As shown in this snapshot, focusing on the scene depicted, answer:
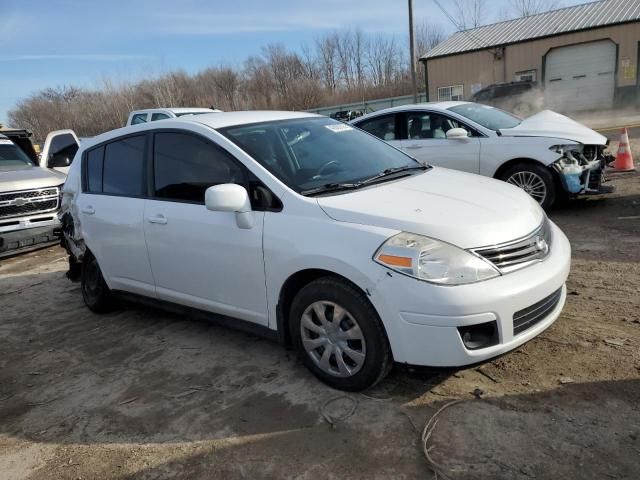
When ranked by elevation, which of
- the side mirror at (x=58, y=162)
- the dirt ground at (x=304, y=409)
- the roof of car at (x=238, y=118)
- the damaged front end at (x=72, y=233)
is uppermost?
the roof of car at (x=238, y=118)

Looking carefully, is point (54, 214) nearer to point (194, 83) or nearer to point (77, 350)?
point (77, 350)

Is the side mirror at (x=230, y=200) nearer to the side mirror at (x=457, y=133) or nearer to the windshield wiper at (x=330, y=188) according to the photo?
the windshield wiper at (x=330, y=188)

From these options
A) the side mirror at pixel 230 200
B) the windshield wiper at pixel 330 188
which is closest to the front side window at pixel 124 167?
the side mirror at pixel 230 200

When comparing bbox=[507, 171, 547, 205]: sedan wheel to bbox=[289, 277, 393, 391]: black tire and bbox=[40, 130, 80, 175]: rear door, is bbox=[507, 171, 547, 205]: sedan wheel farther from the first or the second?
bbox=[40, 130, 80, 175]: rear door

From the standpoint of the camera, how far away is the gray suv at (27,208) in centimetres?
803

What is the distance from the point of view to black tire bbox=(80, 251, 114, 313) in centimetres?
504

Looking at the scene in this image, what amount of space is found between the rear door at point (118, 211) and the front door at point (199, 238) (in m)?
0.18

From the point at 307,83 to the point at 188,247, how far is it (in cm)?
5754

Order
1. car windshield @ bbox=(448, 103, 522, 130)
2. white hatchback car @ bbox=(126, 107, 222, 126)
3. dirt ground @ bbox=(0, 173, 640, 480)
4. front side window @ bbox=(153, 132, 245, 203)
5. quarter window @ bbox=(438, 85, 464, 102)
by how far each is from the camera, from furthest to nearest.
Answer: quarter window @ bbox=(438, 85, 464, 102) < white hatchback car @ bbox=(126, 107, 222, 126) < car windshield @ bbox=(448, 103, 522, 130) < front side window @ bbox=(153, 132, 245, 203) < dirt ground @ bbox=(0, 173, 640, 480)

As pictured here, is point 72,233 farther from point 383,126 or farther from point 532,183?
point 532,183

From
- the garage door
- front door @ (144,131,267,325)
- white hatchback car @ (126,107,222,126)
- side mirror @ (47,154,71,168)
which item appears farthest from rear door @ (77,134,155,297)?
the garage door

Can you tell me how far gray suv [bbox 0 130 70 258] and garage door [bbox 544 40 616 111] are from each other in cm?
2476

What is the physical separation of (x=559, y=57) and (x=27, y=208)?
90.7 feet

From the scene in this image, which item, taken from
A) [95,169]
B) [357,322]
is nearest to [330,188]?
[357,322]
